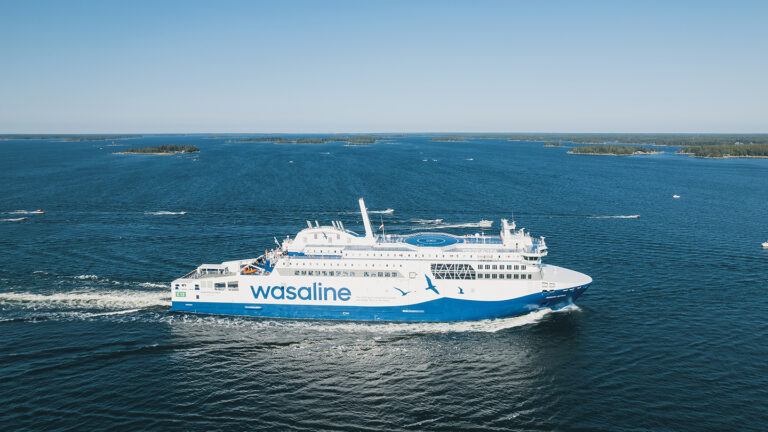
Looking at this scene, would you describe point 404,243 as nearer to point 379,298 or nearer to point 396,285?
point 396,285

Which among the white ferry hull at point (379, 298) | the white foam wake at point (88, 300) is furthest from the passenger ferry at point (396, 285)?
the white foam wake at point (88, 300)

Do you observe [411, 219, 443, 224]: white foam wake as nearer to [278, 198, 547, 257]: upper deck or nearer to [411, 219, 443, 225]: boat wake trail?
[411, 219, 443, 225]: boat wake trail

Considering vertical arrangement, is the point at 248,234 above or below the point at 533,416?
above

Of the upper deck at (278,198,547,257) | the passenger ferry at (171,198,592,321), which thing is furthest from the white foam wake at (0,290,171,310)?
the upper deck at (278,198,547,257)

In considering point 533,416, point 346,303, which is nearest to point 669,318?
point 533,416

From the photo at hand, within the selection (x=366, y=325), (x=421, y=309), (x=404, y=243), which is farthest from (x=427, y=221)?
(x=366, y=325)

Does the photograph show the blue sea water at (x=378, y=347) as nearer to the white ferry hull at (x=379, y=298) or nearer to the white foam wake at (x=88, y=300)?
the white foam wake at (x=88, y=300)

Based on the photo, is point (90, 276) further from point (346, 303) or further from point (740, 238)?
point (740, 238)
